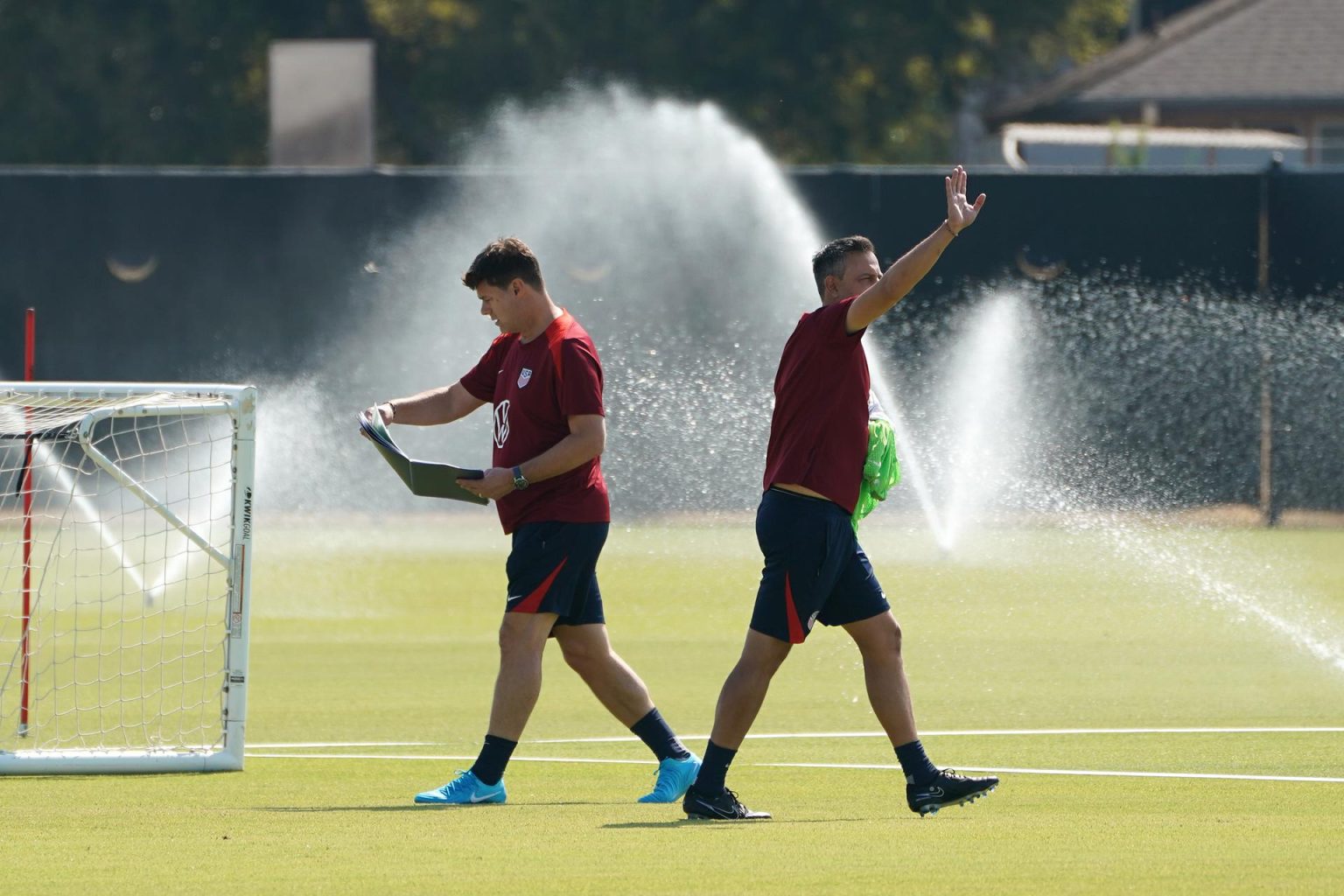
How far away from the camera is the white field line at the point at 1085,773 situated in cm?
733

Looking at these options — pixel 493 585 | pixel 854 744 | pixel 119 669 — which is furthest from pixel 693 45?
pixel 854 744

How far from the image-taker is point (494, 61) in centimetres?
3253

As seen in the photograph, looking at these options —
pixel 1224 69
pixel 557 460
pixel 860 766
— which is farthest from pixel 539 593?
pixel 1224 69

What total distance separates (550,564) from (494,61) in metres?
26.5

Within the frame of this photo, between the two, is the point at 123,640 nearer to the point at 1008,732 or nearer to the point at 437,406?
the point at 437,406

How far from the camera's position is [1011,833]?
6273mm

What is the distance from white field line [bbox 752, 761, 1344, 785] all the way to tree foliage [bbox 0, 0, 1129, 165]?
954 inches

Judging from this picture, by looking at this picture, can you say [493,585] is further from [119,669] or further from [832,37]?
[832,37]

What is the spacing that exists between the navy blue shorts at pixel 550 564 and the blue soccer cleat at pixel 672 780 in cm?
61

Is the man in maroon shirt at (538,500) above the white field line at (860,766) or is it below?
above

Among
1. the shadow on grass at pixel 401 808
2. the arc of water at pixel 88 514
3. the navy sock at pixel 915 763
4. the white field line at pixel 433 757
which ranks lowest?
the white field line at pixel 433 757

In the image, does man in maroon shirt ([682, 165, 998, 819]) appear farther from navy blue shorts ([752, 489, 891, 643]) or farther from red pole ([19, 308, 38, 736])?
red pole ([19, 308, 38, 736])

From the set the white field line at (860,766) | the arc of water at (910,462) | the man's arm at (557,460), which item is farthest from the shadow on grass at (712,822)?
the arc of water at (910,462)

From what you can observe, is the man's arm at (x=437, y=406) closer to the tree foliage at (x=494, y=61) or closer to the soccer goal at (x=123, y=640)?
the soccer goal at (x=123, y=640)
